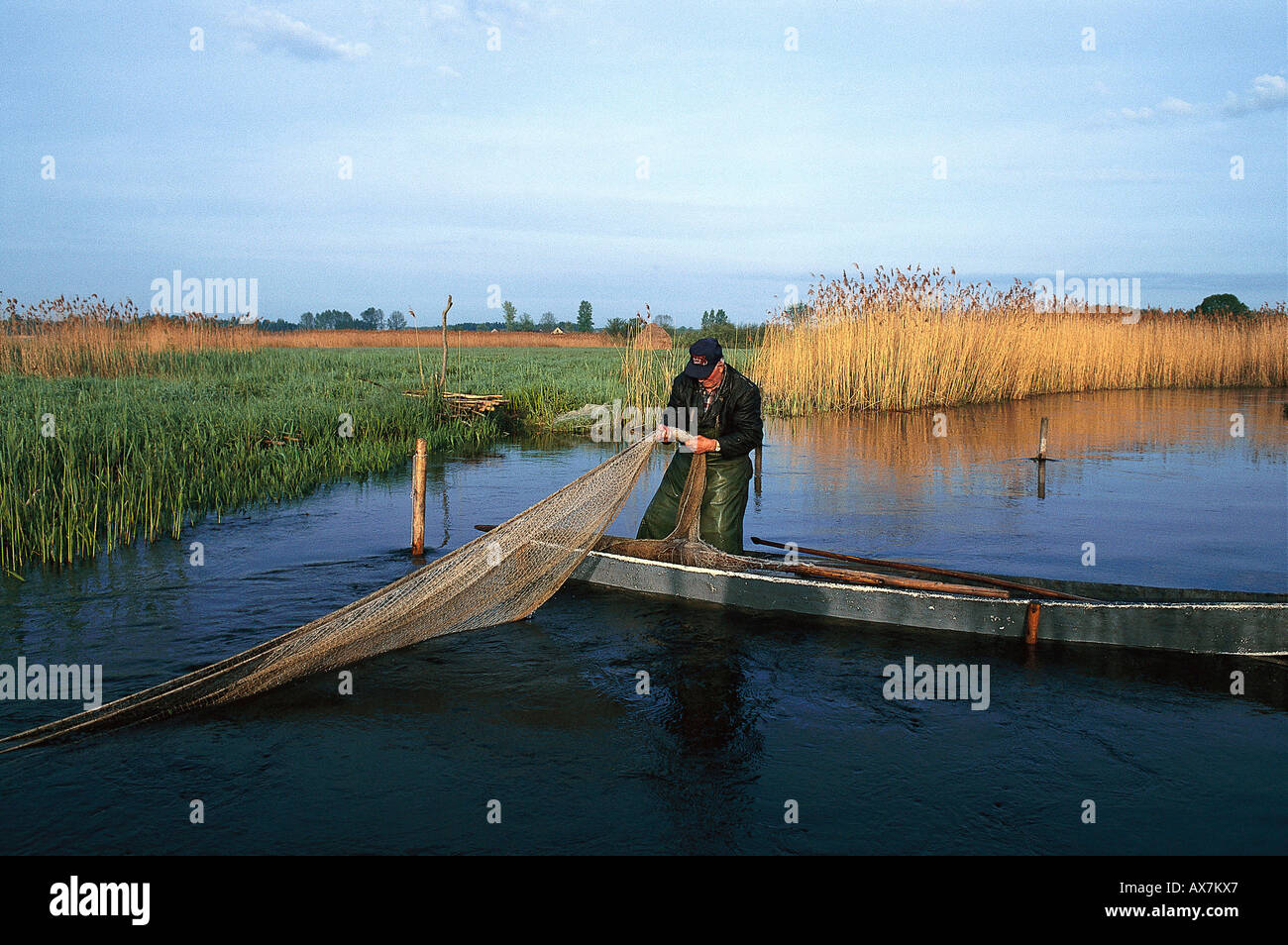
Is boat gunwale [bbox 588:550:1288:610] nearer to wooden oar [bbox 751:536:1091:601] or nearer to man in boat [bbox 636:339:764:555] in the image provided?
wooden oar [bbox 751:536:1091:601]

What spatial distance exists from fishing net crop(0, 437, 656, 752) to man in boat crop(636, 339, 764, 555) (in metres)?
0.50

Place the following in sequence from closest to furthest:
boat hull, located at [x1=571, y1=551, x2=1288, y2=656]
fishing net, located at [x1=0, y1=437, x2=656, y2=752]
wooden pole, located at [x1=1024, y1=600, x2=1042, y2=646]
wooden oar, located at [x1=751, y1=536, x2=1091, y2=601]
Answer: fishing net, located at [x1=0, y1=437, x2=656, y2=752] → boat hull, located at [x1=571, y1=551, x2=1288, y2=656] → wooden pole, located at [x1=1024, y1=600, x2=1042, y2=646] → wooden oar, located at [x1=751, y1=536, x2=1091, y2=601]

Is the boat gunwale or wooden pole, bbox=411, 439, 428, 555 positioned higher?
wooden pole, bbox=411, 439, 428, 555

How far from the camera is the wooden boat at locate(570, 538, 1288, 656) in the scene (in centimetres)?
534

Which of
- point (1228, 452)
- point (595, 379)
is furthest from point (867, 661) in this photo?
point (595, 379)

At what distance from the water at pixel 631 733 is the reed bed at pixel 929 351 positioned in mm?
11482

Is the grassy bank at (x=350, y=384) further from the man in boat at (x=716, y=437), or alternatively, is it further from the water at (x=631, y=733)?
the man in boat at (x=716, y=437)

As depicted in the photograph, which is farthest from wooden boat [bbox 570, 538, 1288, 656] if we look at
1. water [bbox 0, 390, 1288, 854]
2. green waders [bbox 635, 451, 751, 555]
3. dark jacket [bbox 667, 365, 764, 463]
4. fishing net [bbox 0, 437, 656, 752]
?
dark jacket [bbox 667, 365, 764, 463]

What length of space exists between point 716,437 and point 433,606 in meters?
2.38

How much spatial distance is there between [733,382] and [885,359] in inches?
545

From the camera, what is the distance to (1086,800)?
4.09m

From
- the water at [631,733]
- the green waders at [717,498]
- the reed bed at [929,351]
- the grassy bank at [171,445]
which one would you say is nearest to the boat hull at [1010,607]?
the water at [631,733]

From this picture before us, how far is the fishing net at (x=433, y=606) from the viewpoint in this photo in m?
4.58
